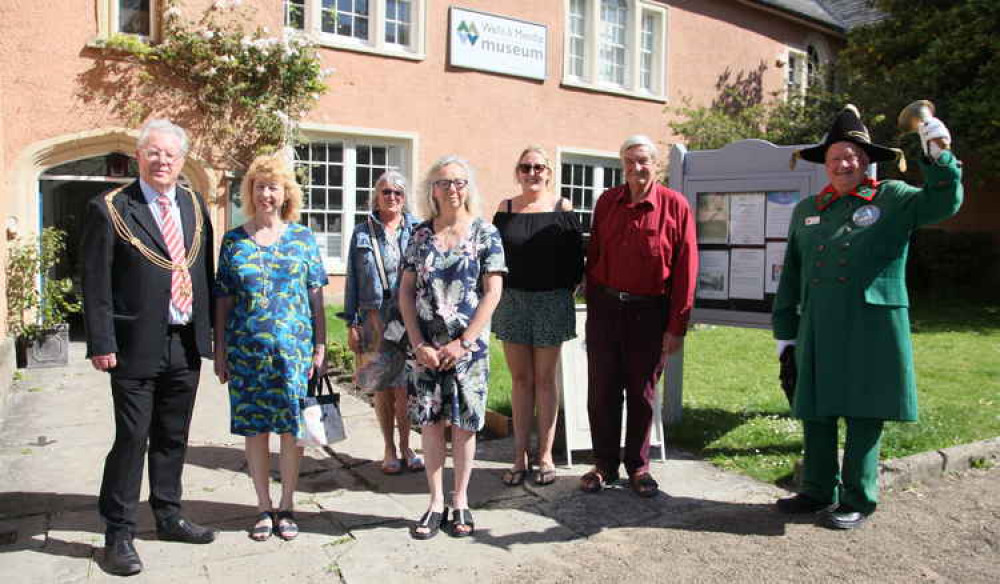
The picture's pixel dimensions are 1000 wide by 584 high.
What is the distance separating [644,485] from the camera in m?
4.68

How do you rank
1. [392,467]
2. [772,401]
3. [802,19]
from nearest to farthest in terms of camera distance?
[392,467], [772,401], [802,19]

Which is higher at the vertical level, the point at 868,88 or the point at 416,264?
the point at 868,88

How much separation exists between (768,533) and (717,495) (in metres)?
0.60

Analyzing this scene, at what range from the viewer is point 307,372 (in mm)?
4062

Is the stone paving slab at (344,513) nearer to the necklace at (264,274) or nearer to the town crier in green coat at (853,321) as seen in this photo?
the town crier in green coat at (853,321)

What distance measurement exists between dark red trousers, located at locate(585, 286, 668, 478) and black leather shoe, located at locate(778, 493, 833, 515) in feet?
2.69

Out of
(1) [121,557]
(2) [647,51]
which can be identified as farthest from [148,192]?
(2) [647,51]

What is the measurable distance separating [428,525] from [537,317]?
139cm

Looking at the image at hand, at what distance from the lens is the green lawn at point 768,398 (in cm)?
556

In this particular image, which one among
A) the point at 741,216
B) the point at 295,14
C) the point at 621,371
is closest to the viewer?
the point at 621,371

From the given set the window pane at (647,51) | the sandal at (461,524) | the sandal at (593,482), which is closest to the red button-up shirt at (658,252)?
the sandal at (593,482)

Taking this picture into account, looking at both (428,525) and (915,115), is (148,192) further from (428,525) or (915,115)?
(915,115)

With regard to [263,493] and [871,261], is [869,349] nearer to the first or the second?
[871,261]

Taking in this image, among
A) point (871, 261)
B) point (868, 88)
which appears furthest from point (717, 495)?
point (868, 88)
